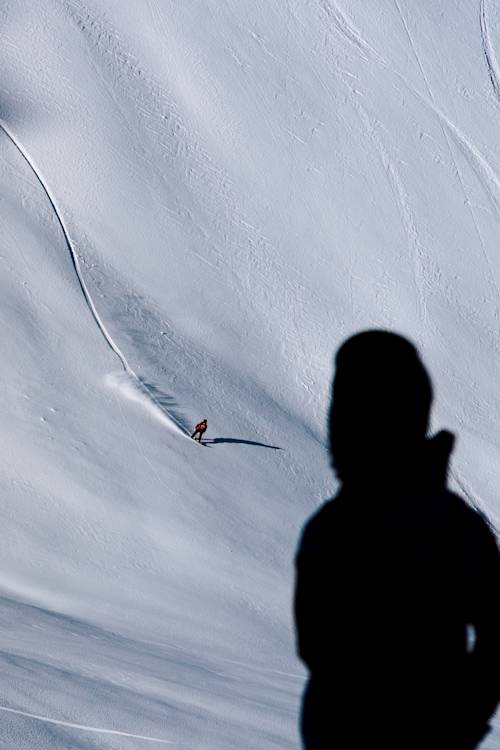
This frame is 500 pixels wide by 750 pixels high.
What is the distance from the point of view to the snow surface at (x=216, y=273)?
2340 millimetres

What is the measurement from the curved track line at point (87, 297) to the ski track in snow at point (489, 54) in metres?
1.46

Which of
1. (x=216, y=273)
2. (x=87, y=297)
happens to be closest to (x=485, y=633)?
(x=216, y=273)

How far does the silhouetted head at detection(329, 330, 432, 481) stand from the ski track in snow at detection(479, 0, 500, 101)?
0.91m

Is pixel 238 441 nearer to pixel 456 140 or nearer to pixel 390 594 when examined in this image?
pixel 390 594

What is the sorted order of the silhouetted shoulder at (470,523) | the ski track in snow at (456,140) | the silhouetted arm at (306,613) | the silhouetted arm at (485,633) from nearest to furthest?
the silhouetted arm at (485,633) < the silhouetted shoulder at (470,523) < the silhouetted arm at (306,613) < the ski track in snow at (456,140)

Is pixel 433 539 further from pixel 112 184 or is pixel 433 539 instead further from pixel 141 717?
pixel 112 184

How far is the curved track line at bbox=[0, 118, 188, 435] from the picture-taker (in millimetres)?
2430

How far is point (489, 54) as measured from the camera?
2605 mm

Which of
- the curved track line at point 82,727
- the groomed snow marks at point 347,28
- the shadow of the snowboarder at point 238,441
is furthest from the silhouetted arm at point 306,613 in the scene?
the groomed snow marks at point 347,28

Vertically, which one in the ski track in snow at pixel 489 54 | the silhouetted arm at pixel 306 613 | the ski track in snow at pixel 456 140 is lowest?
the silhouetted arm at pixel 306 613

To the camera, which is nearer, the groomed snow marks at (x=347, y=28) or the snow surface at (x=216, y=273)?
the snow surface at (x=216, y=273)

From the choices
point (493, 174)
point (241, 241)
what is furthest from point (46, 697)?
point (493, 174)

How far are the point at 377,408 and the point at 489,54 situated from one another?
4.29ft

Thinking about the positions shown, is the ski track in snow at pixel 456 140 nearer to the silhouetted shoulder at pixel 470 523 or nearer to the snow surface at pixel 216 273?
the snow surface at pixel 216 273
